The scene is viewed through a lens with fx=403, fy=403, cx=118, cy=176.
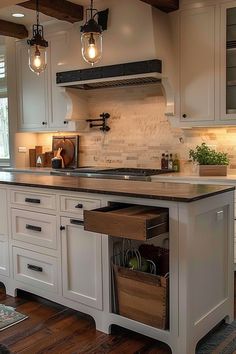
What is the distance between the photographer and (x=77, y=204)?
2.74 m

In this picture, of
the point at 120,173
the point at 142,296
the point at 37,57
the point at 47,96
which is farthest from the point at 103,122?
the point at 142,296

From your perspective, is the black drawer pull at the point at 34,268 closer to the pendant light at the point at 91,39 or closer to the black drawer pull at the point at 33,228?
the black drawer pull at the point at 33,228

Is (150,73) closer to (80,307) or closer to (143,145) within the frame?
(143,145)

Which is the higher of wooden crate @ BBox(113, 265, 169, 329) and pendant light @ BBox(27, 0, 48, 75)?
pendant light @ BBox(27, 0, 48, 75)

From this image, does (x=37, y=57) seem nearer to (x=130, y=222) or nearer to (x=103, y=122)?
(x=130, y=222)

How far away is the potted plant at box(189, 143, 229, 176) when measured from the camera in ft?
13.2

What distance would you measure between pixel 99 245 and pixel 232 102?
7.16ft

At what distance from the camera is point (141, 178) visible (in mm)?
4102

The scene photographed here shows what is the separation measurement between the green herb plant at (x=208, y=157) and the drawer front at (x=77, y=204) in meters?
1.80

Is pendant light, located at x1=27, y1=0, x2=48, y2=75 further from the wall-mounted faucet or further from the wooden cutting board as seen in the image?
the wooden cutting board

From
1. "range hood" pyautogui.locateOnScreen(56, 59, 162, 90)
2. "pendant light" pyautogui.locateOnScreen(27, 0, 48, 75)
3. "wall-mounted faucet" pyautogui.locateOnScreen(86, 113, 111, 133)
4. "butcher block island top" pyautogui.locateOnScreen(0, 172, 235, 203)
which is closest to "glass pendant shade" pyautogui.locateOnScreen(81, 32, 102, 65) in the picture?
"pendant light" pyautogui.locateOnScreen(27, 0, 48, 75)

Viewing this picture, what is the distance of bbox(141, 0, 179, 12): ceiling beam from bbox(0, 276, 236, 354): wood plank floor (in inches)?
117

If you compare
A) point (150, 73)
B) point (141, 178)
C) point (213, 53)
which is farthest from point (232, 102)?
point (141, 178)

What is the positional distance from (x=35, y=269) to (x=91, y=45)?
1.73 meters
